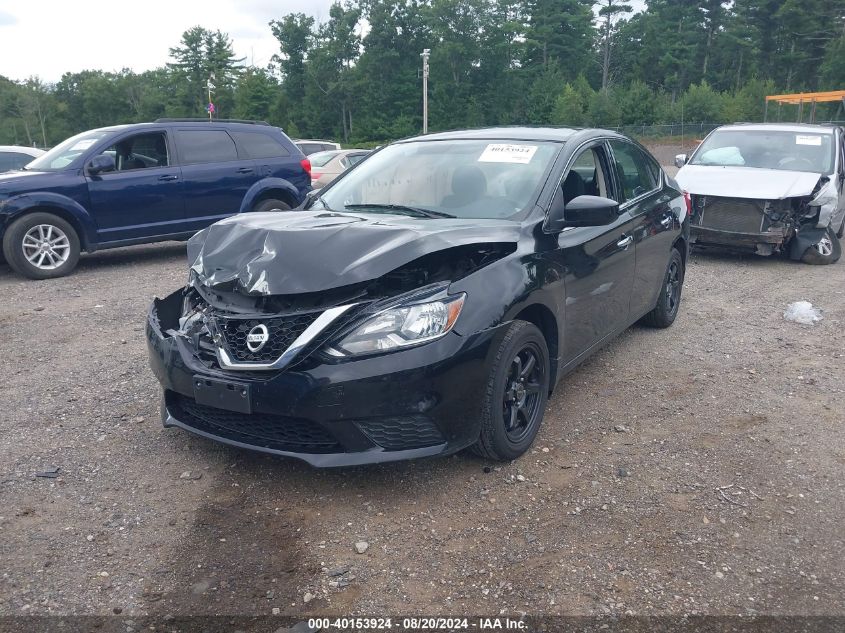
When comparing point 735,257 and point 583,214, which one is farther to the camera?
point 735,257

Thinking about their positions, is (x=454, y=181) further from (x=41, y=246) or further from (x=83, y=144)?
(x=83, y=144)

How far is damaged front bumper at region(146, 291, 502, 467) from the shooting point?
10.5ft

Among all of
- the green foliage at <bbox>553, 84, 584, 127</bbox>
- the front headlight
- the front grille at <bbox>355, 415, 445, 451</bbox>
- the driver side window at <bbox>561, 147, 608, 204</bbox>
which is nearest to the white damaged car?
the driver side window at <bbox>561, 147, 608, 204</bbox>

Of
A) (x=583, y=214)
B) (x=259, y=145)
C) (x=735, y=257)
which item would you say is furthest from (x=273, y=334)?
(x=735, y=257)

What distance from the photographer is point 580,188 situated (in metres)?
4.59

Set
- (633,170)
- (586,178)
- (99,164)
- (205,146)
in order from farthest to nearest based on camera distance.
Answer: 1. (205,146)
2. (99,164)
3. (633,170)
4. (586,178)

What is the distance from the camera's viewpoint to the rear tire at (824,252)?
912 centimetres

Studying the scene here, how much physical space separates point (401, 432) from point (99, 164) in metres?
6.86

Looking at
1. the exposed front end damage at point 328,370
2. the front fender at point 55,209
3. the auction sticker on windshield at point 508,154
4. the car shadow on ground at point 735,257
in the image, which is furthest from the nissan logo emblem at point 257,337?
the car shadow on ground at point 735,257

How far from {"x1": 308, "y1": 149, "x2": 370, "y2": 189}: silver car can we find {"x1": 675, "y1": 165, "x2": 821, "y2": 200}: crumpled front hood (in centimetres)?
808

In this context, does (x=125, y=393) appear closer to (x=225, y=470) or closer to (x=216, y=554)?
(x=225, y=470)

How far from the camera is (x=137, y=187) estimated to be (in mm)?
8883

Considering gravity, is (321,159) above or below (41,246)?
above

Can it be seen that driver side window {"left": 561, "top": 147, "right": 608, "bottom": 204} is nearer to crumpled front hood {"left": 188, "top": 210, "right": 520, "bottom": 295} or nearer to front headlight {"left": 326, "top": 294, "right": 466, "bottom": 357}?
crumpled front hood {"left": 188, "top": 210, "right": 520, "bottom": 295}
